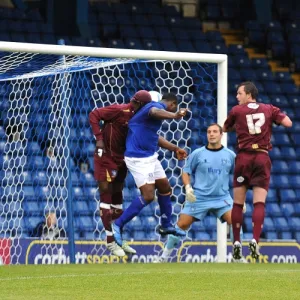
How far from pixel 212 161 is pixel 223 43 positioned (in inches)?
297

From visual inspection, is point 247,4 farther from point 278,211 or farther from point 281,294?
point 281,294

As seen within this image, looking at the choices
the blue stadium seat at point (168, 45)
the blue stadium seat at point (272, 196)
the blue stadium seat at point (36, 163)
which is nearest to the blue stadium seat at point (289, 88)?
the blue stadium seat at point (168, 45)

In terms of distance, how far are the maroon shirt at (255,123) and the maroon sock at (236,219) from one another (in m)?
0.55

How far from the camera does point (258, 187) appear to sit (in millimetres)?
9844

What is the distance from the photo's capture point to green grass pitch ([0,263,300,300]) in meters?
6.30

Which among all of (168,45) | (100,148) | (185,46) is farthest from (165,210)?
(185,46)

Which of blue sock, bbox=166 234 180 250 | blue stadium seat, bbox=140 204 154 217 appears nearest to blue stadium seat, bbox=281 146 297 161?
blue stadium seat, bbox=140 204 154 217

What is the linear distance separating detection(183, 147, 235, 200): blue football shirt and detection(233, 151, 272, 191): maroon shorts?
805 millimetres

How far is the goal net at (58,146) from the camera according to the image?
443 inches

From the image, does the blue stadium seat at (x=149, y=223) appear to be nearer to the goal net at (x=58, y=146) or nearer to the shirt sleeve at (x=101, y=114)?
the goal net at (x=58, y=146)

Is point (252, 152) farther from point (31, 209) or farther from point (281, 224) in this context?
point (281, 224)

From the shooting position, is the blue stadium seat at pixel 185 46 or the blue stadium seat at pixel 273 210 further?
the blue stadium seat at pixel 185 46

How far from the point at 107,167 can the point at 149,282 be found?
3.36m

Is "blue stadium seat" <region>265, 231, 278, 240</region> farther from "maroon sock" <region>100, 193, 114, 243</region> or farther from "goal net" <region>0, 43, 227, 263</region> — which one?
"maroon sock" <region>100, 193, 114, 243</region>
